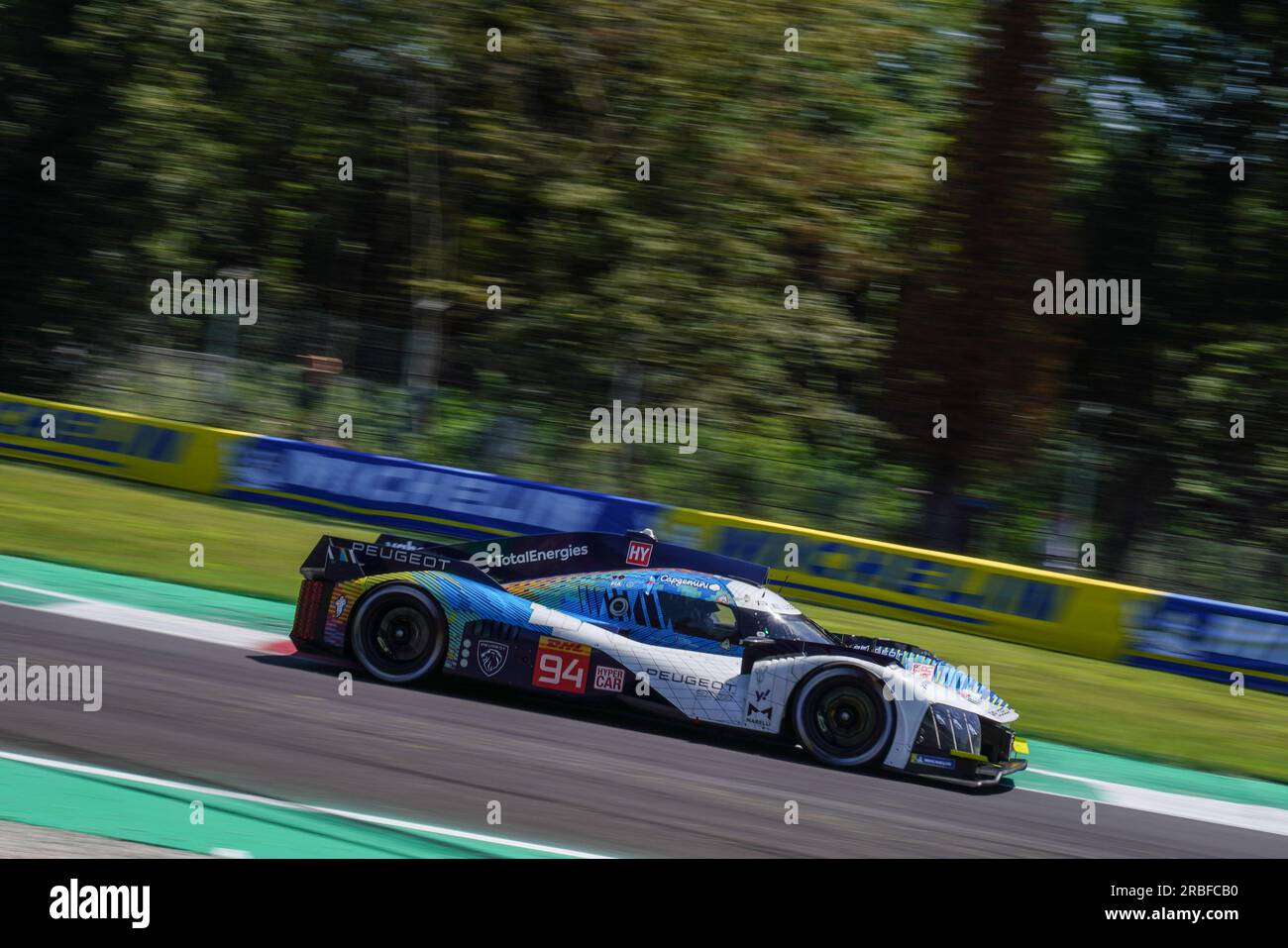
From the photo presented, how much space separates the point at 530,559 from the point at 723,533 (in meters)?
6.55

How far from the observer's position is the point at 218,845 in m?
5.64

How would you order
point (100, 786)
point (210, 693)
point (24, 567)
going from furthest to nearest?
point (24, 567)
point (210, 693)
point (100, 786)

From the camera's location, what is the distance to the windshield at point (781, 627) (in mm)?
8016

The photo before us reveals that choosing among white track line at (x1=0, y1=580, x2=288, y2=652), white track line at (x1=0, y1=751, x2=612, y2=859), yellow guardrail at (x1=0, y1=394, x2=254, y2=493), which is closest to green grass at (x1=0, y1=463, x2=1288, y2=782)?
yellow guardrail at (x1=0, y1=394, x2=254, y2=493)

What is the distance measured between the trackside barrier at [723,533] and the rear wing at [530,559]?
597 centimetres

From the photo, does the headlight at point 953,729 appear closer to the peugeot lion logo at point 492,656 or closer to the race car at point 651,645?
the race car at point 651,645

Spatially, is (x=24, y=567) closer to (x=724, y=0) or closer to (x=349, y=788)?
(x=349, y=788)

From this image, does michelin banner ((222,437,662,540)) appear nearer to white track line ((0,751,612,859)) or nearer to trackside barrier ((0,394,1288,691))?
trackside barrier ((0,394,1288,691))

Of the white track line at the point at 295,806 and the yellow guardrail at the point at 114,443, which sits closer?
the white track line at the point at 295,806

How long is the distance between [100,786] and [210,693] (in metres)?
1.67

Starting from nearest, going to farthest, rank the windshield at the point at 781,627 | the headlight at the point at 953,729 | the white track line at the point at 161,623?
1. the headlight at the point at 953,729
2. the windshield at the point at 781,627
3. the white track line at the point at 161,623

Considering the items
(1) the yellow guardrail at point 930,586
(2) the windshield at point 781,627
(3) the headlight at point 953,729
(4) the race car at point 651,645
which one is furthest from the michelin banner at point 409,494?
(3) the headlight at point 953,729
